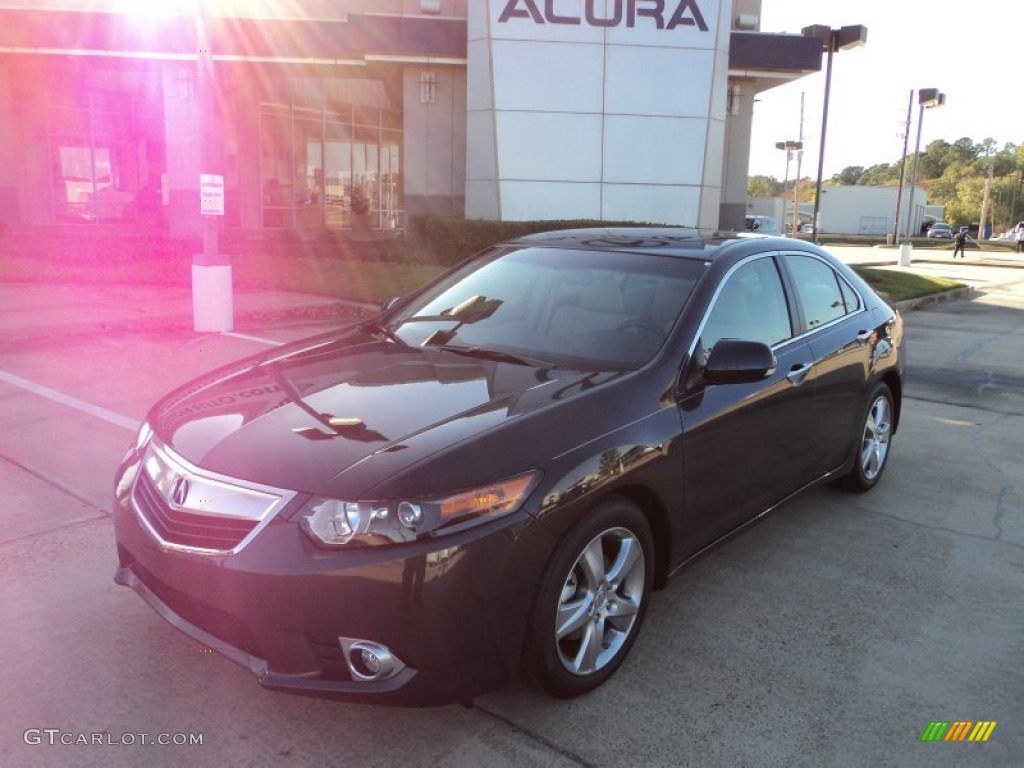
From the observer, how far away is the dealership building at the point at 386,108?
17.9 metres

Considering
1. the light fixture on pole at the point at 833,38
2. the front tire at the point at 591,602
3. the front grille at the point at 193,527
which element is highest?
the light fixture on pole at the point at 833,38

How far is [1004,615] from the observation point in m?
3.76

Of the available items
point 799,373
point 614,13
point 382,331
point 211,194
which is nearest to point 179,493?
point 382,331

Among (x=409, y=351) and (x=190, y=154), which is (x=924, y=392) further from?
(x=190, y=154)

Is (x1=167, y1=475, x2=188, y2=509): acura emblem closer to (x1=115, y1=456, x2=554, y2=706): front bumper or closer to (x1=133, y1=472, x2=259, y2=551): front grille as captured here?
(x1=133, y1=472, x2=259, y2=551): front grille

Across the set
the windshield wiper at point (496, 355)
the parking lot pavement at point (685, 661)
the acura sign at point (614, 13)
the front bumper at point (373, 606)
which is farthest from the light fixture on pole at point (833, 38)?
the front bumper at point (373, 606)

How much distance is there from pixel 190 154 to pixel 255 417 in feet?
75.2

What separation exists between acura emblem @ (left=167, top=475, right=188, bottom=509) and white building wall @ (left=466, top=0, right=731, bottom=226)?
636 inches

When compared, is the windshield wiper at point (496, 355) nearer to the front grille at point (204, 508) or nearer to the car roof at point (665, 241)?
the car roof at point (665, 241)

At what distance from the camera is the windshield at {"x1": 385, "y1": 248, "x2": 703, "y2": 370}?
366cm

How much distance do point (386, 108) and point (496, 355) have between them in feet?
88.3

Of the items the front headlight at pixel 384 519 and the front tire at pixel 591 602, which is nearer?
the front headlight at pixel 384 519

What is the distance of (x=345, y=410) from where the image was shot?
308 centimetres

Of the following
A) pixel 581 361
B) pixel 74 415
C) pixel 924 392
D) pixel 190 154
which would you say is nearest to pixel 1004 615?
pixel 581 361
